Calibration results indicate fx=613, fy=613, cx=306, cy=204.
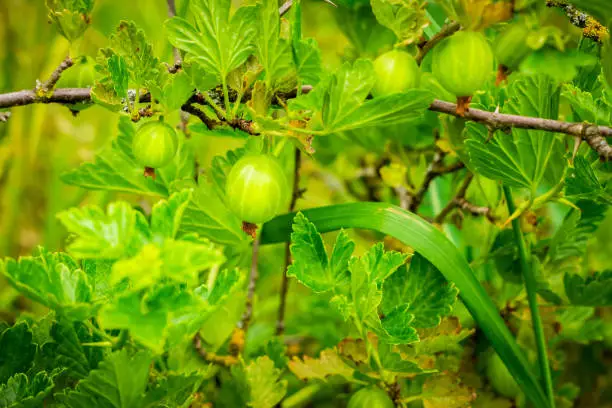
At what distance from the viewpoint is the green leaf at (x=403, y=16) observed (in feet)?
1.73

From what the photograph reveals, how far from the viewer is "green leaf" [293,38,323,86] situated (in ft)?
1.68

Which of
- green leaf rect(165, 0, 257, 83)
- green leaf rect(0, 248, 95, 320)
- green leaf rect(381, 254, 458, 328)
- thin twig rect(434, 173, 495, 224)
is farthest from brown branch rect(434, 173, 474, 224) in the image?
green leaf rect(0, 248, 95, 320)

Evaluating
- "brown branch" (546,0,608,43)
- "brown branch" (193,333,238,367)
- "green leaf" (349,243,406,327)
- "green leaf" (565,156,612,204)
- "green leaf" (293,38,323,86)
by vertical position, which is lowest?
"brown branch" (193,333,238,367)

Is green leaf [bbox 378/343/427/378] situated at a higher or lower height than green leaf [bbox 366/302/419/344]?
lower

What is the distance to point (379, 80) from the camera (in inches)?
21.4

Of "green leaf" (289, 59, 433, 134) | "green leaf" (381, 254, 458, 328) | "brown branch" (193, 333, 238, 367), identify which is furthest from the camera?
"brown branch" (193, 333, 238, 367)

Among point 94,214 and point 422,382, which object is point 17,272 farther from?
point 422,382

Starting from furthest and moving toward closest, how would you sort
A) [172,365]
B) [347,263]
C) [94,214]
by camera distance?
[172,365], [347,263], [94,214]

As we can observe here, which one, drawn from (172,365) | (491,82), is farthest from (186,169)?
(491,82)

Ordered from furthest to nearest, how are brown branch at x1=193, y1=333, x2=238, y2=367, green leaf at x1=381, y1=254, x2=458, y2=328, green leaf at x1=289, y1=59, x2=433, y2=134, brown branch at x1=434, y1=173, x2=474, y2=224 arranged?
brown branch at x1=434, y1=173, x2=474, y2=224, brown branch at x1=193, y1=333, x2=238, y2=367, green leaf at x1=381, y1=254, x2=458, y2=328, green leaf at x1=289, y1=59, x2=433, y2=134

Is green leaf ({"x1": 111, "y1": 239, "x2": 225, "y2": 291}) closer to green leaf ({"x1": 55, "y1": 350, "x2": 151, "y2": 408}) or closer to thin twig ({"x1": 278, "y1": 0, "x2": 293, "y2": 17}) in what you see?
green leaf ({"x1": 55, "y1": 350, "x2": 151, "y2": 408})

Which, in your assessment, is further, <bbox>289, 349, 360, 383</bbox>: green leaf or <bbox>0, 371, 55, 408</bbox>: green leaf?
<bbox>289, 349, 360, 383</bbox>: green leaf

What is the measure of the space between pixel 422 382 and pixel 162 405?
32 cm

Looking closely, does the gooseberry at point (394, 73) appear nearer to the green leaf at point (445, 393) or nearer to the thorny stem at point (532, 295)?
the thorny stem at point (532, 295)
